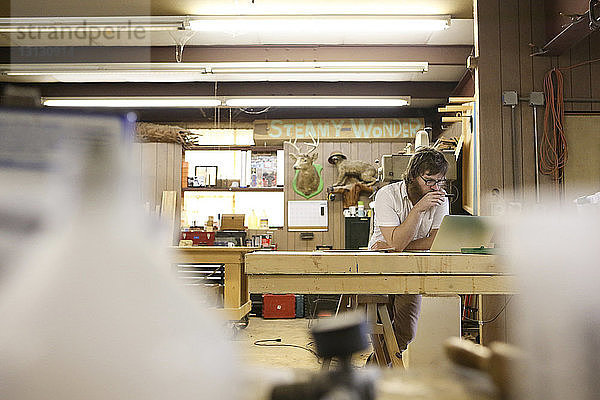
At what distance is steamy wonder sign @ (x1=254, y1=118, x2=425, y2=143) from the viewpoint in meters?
8.23

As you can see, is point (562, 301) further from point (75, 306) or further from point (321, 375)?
point (75, 306)

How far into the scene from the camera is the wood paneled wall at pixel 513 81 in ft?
13.9

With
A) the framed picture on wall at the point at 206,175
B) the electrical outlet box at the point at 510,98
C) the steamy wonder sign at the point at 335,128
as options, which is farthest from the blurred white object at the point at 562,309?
the framed picture on wall at the point at 206,175

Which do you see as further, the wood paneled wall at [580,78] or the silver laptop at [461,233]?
the wood paneled wall at [580,78]

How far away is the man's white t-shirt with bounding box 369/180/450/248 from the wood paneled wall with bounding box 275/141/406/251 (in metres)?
4.53

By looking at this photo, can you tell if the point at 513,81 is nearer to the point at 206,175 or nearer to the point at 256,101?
the point at 256,101

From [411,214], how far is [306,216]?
498 centimetres

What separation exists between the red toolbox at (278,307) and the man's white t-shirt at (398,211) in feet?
13.1

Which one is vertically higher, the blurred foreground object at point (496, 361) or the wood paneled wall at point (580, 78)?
the wood paneled wall at point (580, 78)

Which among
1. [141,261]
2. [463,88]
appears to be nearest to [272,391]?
[141,261]

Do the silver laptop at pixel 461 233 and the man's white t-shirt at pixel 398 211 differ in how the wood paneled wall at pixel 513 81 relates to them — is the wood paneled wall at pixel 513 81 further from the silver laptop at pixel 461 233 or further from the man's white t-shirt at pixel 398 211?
the silver laptop at pixel 461 233

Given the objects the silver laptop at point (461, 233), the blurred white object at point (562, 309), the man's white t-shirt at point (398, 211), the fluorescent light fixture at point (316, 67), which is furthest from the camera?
the fluorescent light fixture at point (316, 67)

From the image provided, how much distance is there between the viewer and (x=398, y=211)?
3281 millimetres

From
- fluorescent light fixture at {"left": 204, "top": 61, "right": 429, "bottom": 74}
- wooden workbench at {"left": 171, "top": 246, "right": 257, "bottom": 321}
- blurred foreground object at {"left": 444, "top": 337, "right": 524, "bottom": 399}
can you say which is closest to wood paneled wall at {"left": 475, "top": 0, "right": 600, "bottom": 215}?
fluorescent light fixture at {"left": 204, "top": 61, "right": 429, "bottom": 74}
